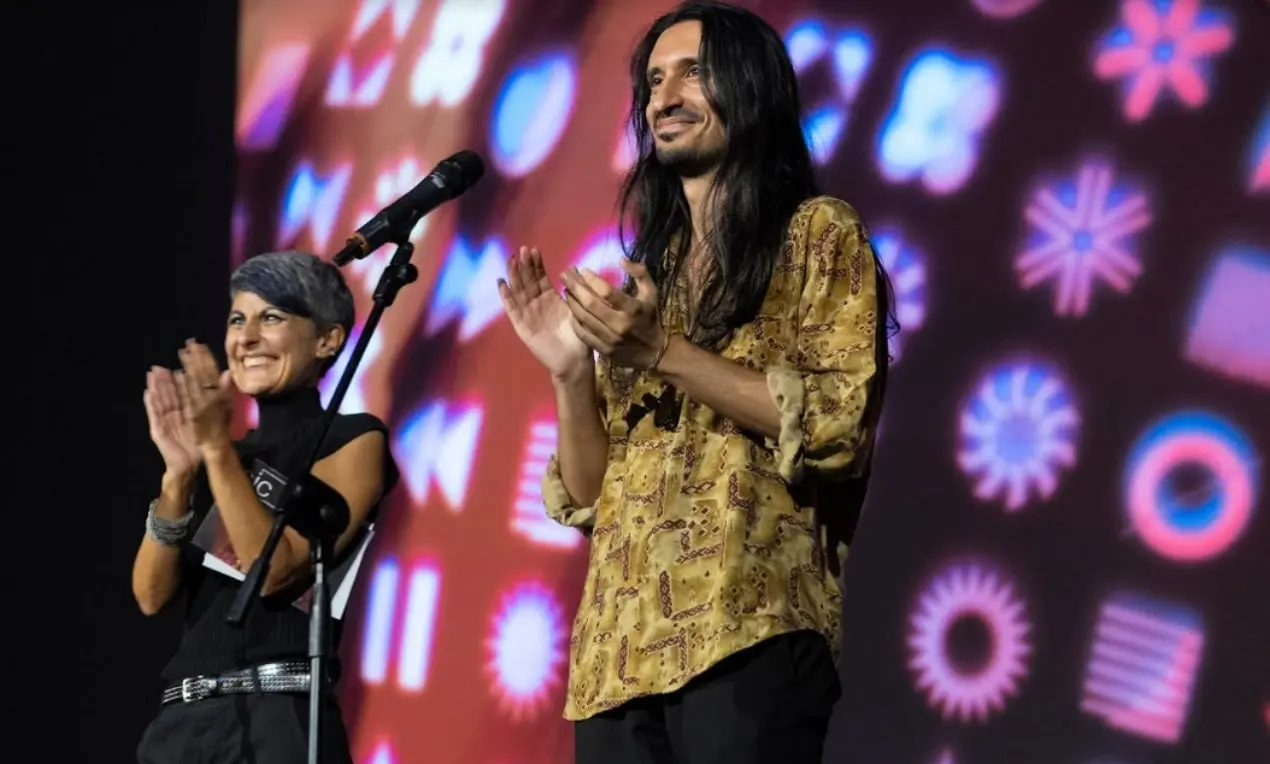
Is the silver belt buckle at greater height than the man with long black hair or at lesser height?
lesser

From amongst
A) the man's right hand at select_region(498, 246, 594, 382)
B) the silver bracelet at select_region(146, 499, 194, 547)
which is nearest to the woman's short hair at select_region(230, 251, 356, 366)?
the silver bracelet at select_region(146, 499, 194, 547)

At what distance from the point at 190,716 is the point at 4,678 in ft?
5.14

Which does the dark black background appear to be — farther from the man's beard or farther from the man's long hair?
the man's beard

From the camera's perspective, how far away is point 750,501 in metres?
1.88

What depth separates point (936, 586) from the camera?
286cm

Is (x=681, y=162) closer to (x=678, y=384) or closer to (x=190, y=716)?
(x=678, y=384)

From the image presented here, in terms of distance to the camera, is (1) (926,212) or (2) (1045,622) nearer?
(2) (1045,622)

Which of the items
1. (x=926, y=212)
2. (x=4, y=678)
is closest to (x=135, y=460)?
(x=4, y=678)

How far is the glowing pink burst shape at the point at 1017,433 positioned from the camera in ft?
9.04

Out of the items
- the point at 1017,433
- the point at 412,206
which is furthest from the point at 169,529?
the point at 1017,433

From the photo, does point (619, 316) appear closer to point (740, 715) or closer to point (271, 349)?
point (740, 715)

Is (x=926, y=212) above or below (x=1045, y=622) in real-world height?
above

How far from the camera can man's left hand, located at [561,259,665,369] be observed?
1851 mm

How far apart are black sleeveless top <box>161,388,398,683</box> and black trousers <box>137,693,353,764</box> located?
0.17 feet
